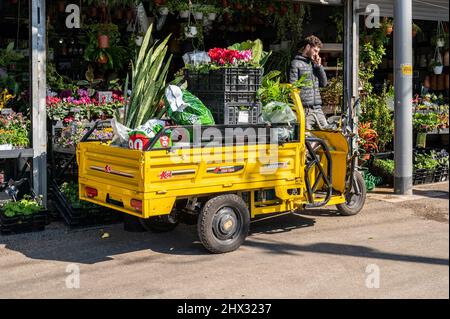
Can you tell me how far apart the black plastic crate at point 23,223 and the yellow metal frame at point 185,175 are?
902 millimetres

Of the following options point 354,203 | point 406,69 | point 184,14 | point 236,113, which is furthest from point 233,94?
point 184,14

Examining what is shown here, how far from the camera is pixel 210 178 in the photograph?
6.61 metres

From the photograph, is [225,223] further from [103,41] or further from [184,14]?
[184,14]

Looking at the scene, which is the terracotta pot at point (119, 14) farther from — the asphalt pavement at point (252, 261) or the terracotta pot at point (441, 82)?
the terracotta pot at point (441, 82)

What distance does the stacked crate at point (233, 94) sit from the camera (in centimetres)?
713

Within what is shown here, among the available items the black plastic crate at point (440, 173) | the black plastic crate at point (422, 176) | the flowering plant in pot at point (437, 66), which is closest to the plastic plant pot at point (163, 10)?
the black plastic crate at point (422, 176)

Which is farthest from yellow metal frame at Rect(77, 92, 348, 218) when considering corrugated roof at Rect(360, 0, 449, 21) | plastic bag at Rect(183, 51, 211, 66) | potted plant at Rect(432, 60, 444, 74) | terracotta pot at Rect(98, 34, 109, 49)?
potted plant at Rect(432, 60, 444, 74)

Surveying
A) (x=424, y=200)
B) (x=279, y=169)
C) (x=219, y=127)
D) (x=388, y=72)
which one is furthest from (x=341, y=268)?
(x=388, y=72)

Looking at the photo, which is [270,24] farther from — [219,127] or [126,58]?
[219,127]

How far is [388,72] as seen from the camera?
15.1 metres

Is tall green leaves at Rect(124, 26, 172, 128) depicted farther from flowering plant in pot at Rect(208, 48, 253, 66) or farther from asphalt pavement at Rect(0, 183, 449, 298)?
asphalt pavement at Rect(0, 183, 449, 298)

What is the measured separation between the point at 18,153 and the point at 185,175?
2600 mm

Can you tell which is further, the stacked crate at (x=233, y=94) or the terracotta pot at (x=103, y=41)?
the terracotta pot at (x=103, y=41)

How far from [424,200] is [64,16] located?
628cm
